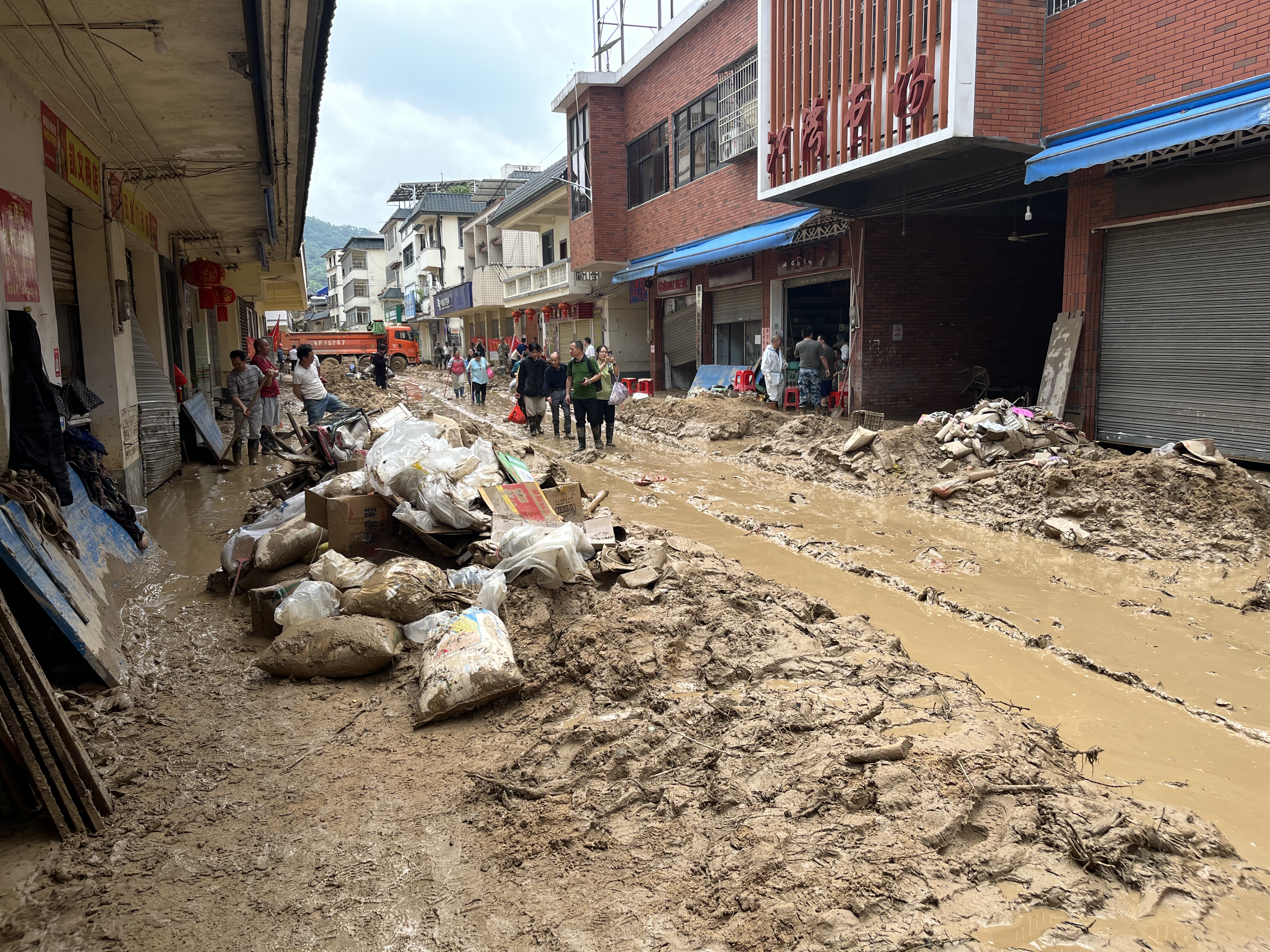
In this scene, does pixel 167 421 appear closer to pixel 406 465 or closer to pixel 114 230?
pixel 114 230

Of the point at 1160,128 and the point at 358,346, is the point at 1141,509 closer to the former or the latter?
the point at 1160,128

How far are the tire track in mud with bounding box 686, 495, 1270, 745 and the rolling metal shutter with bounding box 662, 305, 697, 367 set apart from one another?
13.5 meters

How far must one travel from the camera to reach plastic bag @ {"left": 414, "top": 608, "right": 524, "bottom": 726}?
3852 mm

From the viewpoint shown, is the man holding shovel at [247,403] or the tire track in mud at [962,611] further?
the man holding shovel at [247,403]

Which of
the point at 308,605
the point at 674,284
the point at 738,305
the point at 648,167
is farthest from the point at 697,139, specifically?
the point at 308,605

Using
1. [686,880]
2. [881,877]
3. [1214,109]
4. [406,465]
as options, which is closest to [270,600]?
[406,465]

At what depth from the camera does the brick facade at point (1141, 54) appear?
27.0ft

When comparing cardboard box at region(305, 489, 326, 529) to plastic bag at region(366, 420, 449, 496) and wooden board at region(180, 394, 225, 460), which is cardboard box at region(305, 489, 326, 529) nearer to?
plastic bag at region(366, 420, 449, 496)

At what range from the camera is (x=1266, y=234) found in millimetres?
8297

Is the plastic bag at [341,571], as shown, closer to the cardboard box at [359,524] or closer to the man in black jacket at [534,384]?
the cardboard box at [359,524]

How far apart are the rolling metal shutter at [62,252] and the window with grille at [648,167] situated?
51.2 feet

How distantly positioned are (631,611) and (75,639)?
2917 mm

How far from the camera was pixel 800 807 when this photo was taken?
2857 mm

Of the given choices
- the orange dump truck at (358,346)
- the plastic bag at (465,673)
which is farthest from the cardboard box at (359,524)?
the orange dump truck at (358,346)
